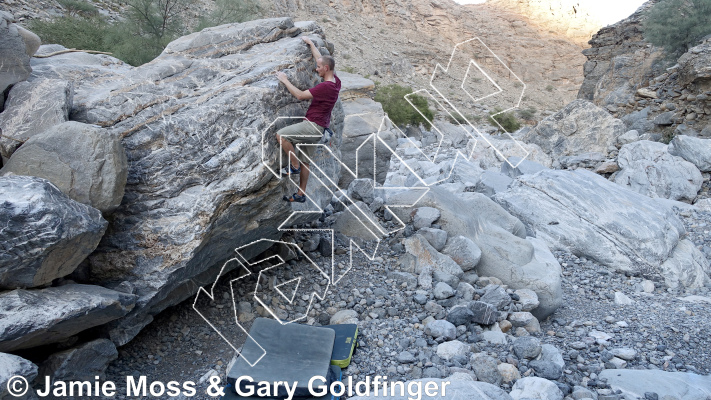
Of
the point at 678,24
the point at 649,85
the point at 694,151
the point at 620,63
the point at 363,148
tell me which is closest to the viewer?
the point at 363,148

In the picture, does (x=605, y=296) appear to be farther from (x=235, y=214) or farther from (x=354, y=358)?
(x=235, y=214)

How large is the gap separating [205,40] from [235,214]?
212cm

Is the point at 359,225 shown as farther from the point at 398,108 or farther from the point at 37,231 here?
the point at 398,108

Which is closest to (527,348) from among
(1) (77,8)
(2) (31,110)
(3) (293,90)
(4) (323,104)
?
(4) (323,104)

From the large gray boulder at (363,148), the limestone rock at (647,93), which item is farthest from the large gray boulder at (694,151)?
the large gray boulder at (363,148)

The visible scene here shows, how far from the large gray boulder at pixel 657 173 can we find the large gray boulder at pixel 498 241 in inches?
145

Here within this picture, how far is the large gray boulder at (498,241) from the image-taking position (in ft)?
14.6

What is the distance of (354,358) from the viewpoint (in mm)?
3365

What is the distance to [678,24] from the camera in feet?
44.5

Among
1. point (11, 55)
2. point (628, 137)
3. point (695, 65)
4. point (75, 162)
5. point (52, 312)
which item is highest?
point (11, 55)

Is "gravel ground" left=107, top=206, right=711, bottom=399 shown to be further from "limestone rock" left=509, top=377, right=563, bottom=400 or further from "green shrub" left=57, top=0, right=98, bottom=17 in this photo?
"green shrub" left=57, top=0, right=98, bottom=17

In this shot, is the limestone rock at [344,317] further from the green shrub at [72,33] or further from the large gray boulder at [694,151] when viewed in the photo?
the green shrub at [72,33]

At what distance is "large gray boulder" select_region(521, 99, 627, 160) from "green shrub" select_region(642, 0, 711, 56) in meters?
4.64

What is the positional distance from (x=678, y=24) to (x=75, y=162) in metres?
15.9
